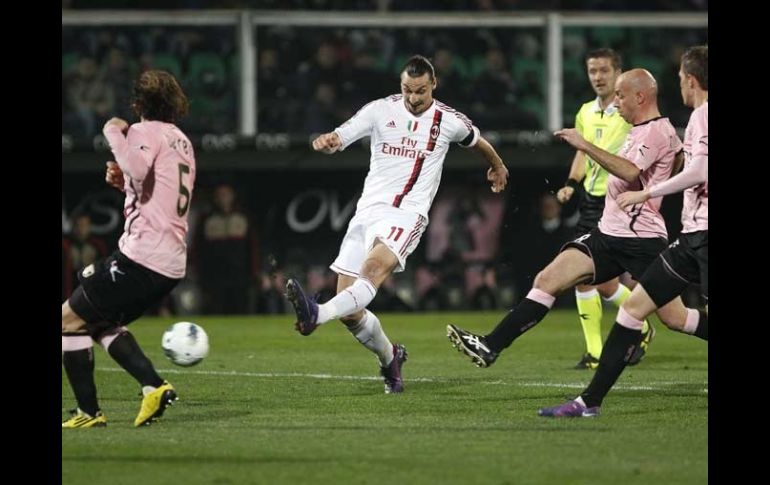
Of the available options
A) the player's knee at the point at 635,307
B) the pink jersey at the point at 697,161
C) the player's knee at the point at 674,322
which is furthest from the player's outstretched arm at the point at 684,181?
the player's knee at the point at 674,322

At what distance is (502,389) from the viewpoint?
35.3 ft

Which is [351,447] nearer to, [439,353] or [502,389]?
[502,389]

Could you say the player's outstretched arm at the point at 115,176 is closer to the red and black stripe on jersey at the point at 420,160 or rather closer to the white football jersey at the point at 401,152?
the white football jersey at the point at 401,152

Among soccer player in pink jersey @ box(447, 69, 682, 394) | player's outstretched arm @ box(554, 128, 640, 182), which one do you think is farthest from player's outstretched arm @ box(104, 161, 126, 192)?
player's outstretched arm @ box(554, 128, 640, 182)

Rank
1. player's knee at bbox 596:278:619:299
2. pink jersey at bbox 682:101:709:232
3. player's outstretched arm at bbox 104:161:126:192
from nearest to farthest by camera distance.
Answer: pink jersey at bbox 682:101:709:232 < player's outstretched arm at bbox 104:161:126:192 < player's knee at bbox 596:278:619:299

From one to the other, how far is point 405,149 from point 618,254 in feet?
5.81

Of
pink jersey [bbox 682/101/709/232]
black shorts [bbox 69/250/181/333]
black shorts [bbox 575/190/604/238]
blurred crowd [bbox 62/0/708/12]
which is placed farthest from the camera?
blurred crowd [bbox 62/0/708/12]

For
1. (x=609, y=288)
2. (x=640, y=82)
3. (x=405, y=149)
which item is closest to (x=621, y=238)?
(x=640, y=82)

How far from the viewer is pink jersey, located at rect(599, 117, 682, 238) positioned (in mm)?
9422

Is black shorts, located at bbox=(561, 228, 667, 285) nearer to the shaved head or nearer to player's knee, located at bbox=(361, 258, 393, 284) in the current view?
the shaved head

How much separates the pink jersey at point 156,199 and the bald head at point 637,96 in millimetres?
2917

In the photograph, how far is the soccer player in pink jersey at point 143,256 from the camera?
843 centimetres
